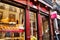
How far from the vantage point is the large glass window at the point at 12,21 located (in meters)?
4.28

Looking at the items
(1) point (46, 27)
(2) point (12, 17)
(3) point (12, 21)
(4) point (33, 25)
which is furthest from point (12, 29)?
(1) point (46, 27)

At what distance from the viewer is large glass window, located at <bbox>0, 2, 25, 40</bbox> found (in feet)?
14.0

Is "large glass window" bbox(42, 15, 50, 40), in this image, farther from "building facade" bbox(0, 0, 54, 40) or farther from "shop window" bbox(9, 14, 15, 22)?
"shop window" bbox(9, 14, 15, 22)

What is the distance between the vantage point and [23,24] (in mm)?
4910

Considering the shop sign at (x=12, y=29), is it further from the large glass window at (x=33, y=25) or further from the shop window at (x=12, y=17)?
the large glass window at (x=33, y=25)

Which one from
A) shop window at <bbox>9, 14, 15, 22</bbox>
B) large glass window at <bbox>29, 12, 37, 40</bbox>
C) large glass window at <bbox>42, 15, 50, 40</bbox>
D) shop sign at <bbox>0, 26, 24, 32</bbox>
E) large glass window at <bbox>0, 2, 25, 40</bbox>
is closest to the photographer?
shop sign at <bbox>0, 26, 24, 32</bbox>

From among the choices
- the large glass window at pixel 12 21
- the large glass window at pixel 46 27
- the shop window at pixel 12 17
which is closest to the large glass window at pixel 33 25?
the large glass window at pixel 12 21

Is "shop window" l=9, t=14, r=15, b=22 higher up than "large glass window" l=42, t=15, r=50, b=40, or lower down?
higher up

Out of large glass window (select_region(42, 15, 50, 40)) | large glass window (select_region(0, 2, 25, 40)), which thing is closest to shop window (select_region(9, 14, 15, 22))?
large glass window (select_region(0, 2, 25, 40))

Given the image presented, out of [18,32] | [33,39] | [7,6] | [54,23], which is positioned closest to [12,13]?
[7,6]

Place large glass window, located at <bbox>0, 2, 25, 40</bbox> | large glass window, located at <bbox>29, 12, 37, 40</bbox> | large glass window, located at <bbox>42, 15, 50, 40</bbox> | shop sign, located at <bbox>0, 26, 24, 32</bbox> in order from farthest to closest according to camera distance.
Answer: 1. large glass window, located at <bbox>42, 15, 50, 40</bbox>
2. large glass window, located at <bbox>29, 12, 37, 40</bbox>
3. large glass window, located at <bbox>0, 2, 25, 40</bbox>
4. shop sign, located at <bbox>0, 26, 24, 32</bbox>

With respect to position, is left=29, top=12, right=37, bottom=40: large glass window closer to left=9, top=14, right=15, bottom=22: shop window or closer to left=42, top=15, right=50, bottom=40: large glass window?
left=9, top=14, right=15, bottom=22: shop window

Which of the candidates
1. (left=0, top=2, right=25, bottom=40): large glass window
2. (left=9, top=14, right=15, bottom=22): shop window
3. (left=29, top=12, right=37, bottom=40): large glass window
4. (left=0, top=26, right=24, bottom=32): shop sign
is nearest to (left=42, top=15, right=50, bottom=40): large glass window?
(left=29, top=12, right=37, bottom=40): large glass window

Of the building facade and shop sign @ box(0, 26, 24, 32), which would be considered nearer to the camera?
shop sign @ box(0, 26, 24, 32)
